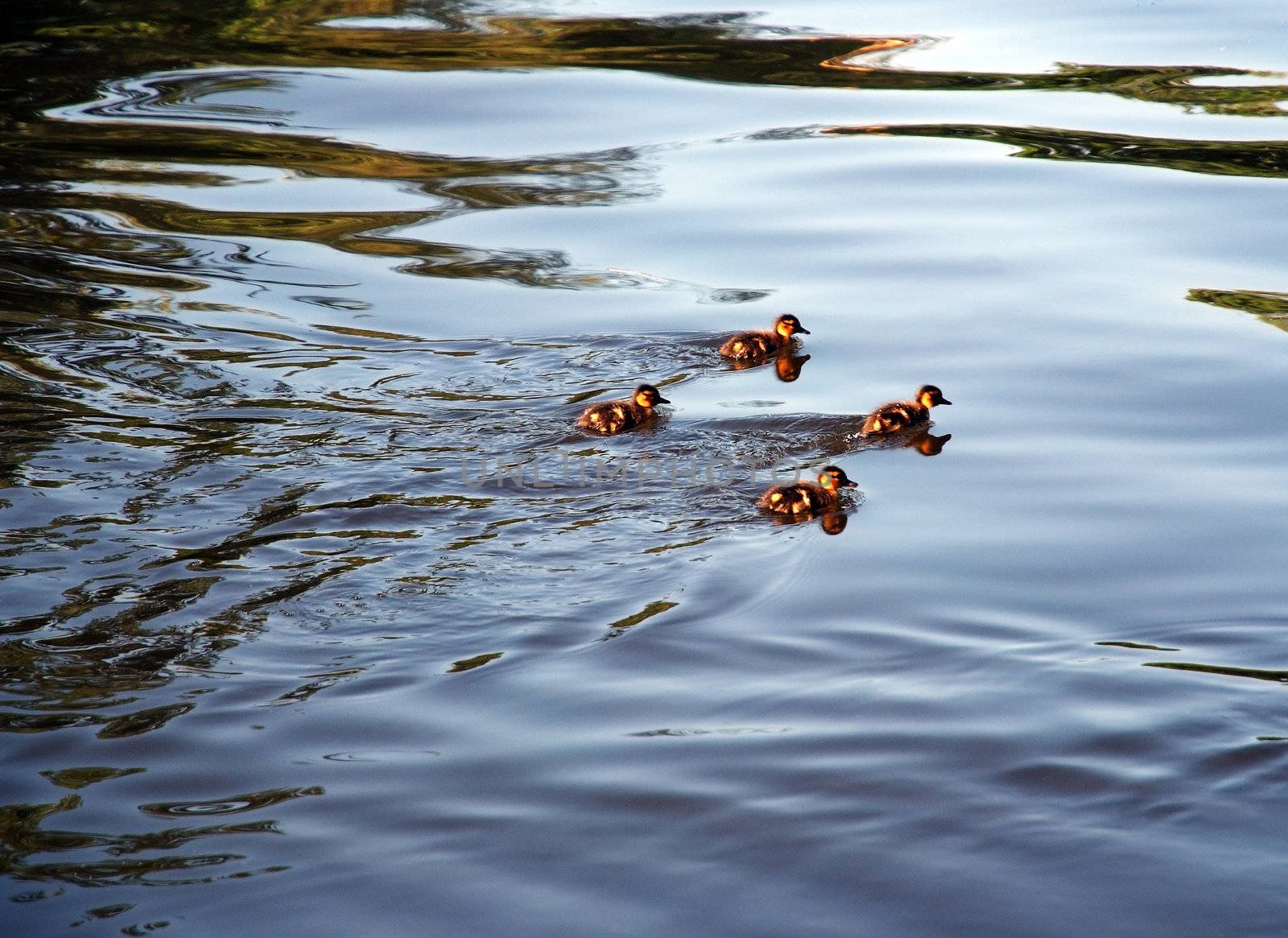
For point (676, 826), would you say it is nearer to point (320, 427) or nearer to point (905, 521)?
point (905, 521)

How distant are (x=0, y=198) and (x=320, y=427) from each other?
438cm

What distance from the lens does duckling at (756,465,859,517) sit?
5492 mm

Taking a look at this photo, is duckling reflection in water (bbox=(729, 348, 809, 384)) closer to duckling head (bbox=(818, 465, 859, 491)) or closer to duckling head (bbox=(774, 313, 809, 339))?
duckling head (bbox=(774, 313, 809, 339))

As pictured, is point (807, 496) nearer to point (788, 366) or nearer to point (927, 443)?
point (927, 443)

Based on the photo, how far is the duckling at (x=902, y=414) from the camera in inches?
241

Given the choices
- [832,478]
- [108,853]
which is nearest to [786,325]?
[832,478]

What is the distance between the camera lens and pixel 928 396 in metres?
6.37

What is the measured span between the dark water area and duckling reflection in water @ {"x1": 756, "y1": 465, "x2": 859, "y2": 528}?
0.53 feet

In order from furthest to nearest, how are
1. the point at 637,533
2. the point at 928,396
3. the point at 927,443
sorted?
the point at 928,396
the point at 927,443
the point at 637,533

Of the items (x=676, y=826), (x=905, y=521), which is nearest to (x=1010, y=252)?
(x=905, y=521)

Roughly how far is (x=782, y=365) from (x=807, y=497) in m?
1.62

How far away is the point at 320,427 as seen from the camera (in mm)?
6051

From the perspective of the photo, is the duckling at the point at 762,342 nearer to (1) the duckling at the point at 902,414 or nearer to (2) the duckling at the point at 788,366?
(2) the duckling at the point at 788,366

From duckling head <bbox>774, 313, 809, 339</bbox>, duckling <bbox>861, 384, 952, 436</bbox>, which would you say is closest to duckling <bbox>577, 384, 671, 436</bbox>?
duckling <bbox>861, 384, 952, 436</bbox>
